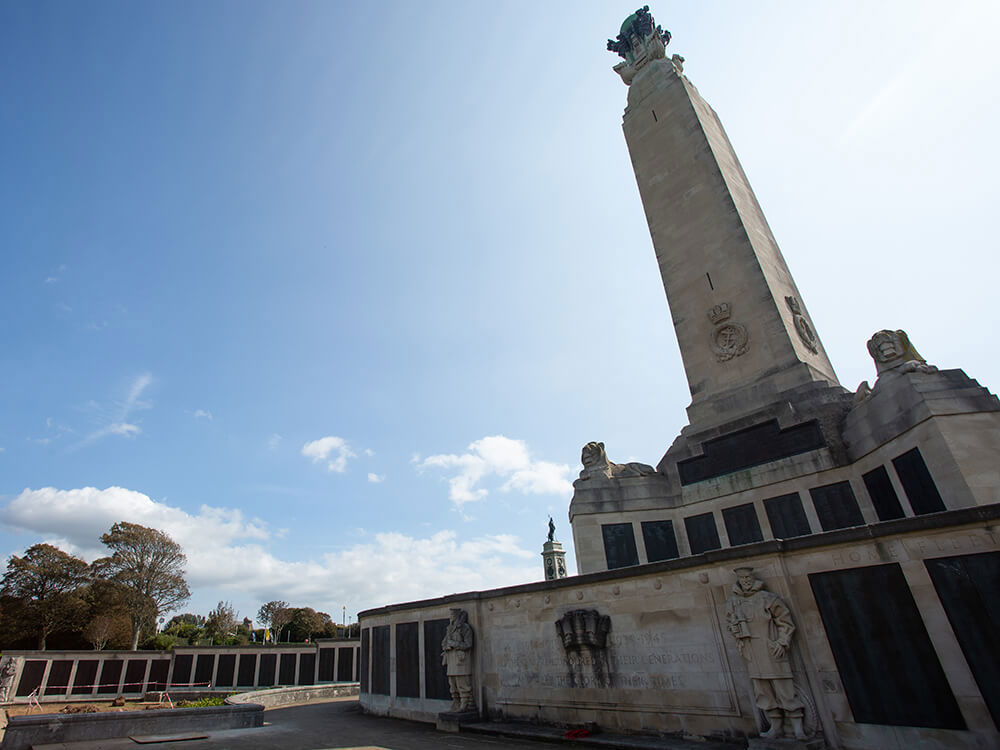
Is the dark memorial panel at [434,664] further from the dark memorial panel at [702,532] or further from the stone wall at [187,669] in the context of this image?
the stone wall at [187,669]

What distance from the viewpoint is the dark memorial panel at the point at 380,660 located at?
18.4m

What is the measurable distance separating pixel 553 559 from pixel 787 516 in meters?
25.1

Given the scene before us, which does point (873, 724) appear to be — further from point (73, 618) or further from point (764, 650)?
point (73, 618)

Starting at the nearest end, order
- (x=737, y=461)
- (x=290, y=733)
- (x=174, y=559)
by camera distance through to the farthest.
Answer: (x=290, y=733)
(x=737, y=461)
(x=174, y=559)

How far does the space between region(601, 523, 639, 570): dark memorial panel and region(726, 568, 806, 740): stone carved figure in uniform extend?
8.73 metres

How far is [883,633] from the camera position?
8930 mm

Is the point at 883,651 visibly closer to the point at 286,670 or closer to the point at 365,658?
the point at 365,658

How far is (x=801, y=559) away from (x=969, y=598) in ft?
8.06

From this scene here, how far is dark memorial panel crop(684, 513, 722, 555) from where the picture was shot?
59.0 ft

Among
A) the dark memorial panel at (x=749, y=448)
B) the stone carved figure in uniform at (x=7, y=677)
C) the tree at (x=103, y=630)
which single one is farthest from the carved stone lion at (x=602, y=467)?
the tree at (x=103, y=630)

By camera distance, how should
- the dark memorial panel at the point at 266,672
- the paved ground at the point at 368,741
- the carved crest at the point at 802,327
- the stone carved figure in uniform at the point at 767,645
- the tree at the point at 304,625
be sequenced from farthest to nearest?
the tree at the point at 304,625, the dark memorial panel at the point at 266,672, the carved crest at the point at 802,327, the paved ground at the point at 368,741, the stone carved figure in uniform at the point at 767,645

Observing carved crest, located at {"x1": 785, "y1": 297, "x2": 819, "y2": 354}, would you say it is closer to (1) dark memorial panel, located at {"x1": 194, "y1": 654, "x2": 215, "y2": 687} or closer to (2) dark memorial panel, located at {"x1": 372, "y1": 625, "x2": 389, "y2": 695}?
(2) dark memorial panel, located at {"x1": 372, "y1": 625, "x2": 389, "y2": 695}

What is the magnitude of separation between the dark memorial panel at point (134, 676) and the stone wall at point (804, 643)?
3964 centimetres

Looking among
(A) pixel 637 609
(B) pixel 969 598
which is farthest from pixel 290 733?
(B) pixel 969 598
